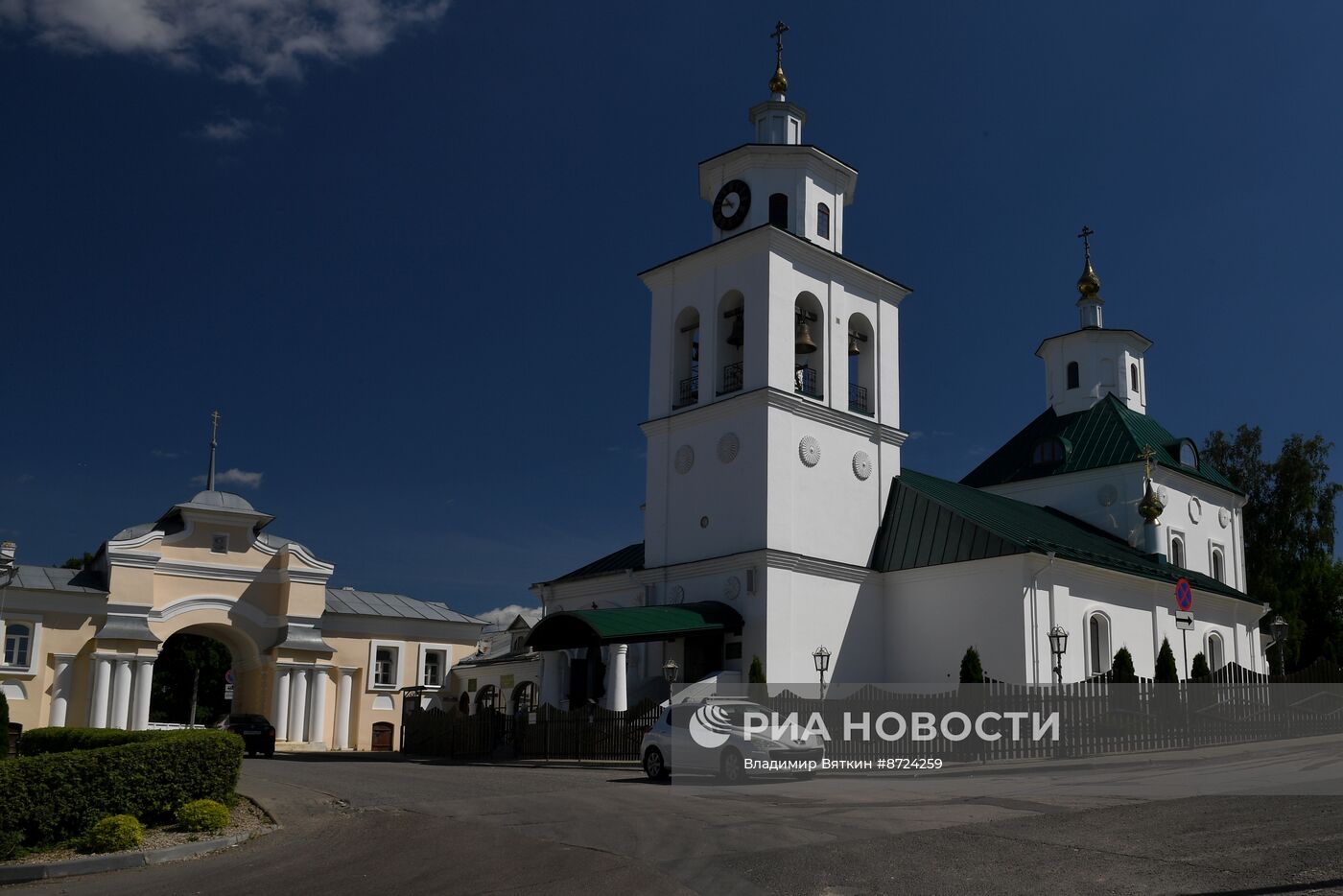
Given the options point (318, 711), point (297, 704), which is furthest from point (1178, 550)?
point (297, 704)

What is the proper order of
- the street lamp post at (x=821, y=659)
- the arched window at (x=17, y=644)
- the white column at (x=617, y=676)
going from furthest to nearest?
1. the arched window at (x=17, y=644)
2. the white column at (x=617, y=676)
3. the street lamp post at (x=821, y=659)

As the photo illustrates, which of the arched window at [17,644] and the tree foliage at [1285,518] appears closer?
the arched window at [17,644]

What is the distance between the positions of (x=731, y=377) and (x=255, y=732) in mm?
16683

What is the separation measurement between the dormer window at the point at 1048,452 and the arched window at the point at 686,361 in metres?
17.5

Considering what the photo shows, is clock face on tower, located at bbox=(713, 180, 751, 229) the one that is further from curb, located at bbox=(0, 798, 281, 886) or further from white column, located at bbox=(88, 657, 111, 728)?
curb, located at bbox=(0, 798, 281, 886)

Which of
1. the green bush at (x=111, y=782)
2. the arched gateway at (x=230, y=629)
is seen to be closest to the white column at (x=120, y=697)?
the arched gateway at (x=230, y=629)

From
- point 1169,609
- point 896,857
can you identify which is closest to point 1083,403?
point 1169,609

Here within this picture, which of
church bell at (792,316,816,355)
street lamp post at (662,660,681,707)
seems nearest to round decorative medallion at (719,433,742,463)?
church bell at (792,316,816,355)

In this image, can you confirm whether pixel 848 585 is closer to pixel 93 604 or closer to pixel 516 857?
pixel 516 857

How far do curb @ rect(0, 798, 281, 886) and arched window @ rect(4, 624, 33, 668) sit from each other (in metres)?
29.2

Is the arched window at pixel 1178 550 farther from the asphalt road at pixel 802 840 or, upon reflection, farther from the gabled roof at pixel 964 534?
the asphalt road at pixel 802 840

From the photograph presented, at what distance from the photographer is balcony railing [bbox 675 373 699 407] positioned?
34.2 metres

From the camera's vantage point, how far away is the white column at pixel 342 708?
43.8 m

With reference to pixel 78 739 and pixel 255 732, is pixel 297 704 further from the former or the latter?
pixel 78 739
